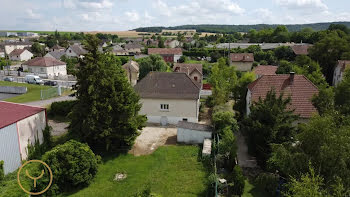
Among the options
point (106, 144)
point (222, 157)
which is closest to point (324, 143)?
point (222, 157)

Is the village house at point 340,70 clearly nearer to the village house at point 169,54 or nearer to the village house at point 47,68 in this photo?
the village house at point 47,68

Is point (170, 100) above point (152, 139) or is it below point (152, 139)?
above

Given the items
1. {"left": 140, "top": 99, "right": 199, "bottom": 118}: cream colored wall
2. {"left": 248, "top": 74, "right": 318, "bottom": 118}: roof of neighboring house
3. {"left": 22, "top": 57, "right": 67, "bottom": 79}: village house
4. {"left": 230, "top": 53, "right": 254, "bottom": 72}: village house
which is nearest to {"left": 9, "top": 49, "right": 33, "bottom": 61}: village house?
{"left": 22, "top": 57, "right": 67, "bottom": 79}: village house

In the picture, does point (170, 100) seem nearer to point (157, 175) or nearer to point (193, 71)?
point (157, 175)

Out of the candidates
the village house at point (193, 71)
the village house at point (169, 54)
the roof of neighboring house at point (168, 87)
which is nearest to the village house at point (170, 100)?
the roof of neighboring house at point (168, 87)

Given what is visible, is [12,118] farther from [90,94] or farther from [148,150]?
[148,150]

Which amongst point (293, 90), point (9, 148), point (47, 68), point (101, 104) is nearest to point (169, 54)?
point (47, 68)

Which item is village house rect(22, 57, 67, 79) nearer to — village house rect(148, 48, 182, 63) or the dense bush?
the dense bush
